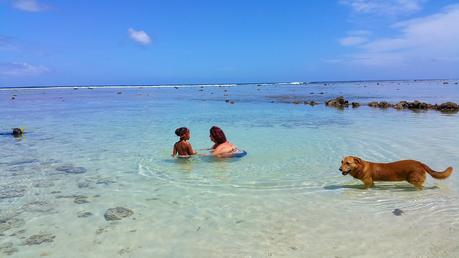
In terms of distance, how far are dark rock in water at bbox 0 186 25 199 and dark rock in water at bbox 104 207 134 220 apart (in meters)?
2.43

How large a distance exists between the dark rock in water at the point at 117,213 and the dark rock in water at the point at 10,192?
243 cm

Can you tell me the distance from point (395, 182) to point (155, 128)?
13017 mm

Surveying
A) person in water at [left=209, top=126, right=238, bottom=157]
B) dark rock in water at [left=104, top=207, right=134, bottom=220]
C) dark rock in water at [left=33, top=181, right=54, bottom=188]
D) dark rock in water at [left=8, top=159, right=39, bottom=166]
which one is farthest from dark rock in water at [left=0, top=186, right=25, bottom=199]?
person in water at [left=209, top=126, right=238, bottom=157]

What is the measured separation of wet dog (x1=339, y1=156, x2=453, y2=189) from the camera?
316 inches

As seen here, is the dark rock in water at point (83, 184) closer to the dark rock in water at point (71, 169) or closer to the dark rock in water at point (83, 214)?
the dark rock in water at point (71, 169)

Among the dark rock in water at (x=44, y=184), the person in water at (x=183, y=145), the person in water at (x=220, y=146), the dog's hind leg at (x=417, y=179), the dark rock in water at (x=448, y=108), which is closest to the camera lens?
the dog's hind leg at (x=417, y=179)

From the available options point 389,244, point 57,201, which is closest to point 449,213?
point 389,244

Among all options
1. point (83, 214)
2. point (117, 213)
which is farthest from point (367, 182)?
point (83, 214)

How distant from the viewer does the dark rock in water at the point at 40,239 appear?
5.87 meters

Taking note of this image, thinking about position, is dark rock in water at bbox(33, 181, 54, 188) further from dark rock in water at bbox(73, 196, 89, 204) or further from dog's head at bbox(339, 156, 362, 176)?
dog's head at bbox(339, 156, 362, 176)

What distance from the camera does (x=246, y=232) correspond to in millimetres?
6121

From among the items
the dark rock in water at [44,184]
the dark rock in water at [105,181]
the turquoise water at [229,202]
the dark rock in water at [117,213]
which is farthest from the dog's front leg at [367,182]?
the dark rock in water at [44,184]

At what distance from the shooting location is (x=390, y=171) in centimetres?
820

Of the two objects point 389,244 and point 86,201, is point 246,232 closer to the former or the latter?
point 389,244
